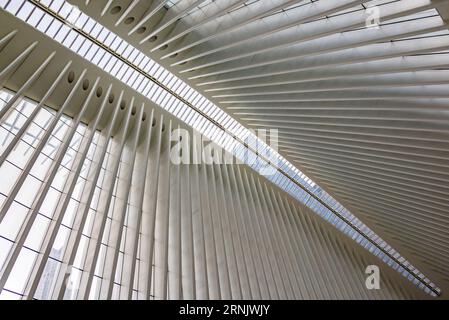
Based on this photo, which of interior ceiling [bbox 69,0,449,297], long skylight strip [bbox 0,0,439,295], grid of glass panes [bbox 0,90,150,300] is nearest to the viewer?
interior ceiling [bbox 69,0,449,297]

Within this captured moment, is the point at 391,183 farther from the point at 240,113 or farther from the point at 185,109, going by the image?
the point at 185,109

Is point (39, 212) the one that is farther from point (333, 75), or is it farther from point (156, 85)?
point (333, 75)

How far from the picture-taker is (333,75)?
8.59 m

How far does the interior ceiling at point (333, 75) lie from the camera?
23.4 ft

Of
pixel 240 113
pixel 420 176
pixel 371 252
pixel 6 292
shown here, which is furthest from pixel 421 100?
pixel 371 252

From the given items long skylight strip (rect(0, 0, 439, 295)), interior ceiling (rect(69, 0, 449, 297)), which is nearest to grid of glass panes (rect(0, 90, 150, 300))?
long skylight strip (rect(0, 0, 439, 295))

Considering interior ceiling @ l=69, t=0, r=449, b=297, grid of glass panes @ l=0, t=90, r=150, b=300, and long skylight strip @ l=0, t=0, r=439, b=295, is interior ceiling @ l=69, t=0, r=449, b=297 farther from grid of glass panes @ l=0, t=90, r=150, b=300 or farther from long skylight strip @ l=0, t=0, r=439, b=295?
grid of glass panes @ l=0, t=90, r=150, b=300

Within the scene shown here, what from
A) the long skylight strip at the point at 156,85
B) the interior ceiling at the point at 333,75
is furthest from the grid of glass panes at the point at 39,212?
the interior ceiling at the point at 333,75

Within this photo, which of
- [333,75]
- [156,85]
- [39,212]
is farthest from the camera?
[156,85]

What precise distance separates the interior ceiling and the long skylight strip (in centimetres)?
58

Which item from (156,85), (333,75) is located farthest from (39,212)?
(333,75)

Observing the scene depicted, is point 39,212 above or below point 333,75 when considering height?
below

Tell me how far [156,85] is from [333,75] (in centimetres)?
526

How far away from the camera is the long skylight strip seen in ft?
31.6
